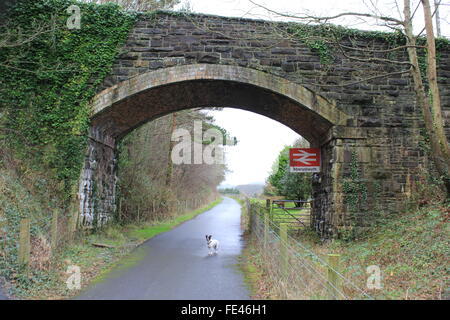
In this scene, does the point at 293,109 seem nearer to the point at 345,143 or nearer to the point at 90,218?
the point at 345,143

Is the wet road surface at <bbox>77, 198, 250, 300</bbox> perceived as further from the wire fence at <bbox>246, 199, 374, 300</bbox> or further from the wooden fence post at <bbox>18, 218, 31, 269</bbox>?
the wooden fence post at <bbox>18, 218, 31, 269</bbox>

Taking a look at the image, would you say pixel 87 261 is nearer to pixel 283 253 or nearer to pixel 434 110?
pixel 283 253

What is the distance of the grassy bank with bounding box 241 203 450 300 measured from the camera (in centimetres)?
536

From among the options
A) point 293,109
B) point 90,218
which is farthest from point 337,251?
point 90,218

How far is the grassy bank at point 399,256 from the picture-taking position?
5.36 m

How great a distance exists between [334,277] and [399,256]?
3975 mm

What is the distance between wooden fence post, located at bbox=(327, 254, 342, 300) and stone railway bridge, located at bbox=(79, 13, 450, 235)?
233 inches

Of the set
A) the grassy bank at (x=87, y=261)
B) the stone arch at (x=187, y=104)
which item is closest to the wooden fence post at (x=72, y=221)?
the grassy bank at (x=87, y=261)

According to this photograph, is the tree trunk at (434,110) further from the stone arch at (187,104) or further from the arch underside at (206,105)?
the arch underside at (206,105)

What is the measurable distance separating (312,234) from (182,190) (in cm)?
1459

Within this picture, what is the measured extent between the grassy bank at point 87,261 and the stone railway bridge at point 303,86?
1026mm

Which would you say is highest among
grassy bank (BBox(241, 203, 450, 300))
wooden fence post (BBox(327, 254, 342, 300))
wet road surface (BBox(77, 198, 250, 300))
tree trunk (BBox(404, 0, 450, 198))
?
tree trunk (BBox(404, 0, 450, 198))

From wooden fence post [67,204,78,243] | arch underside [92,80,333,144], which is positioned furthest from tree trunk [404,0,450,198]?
wooden fence post [67,204,78,243]

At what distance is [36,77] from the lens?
9320 mm
